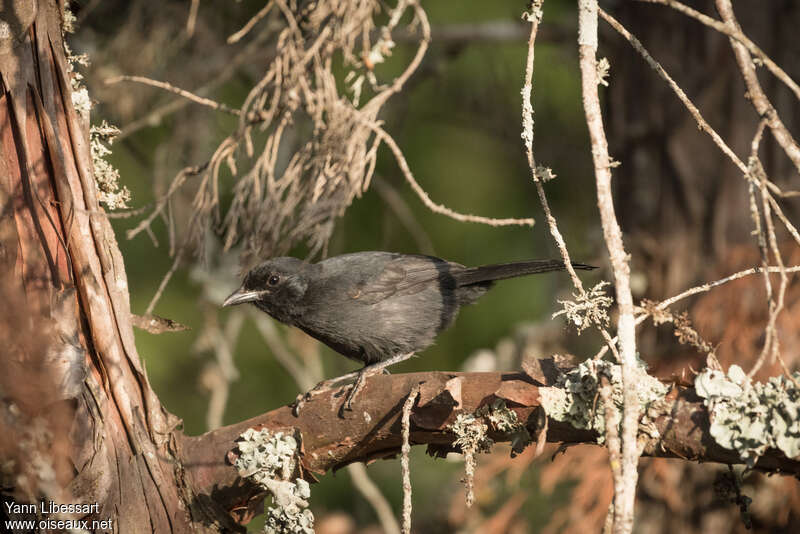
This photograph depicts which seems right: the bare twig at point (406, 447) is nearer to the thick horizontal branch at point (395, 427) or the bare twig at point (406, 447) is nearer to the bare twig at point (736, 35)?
the thick horizontal branch at point (395, 427)

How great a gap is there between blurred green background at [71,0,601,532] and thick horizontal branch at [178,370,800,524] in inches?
87.3

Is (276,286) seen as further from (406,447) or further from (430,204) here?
(406,447)

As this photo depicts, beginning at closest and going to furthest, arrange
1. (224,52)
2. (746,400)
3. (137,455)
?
(746,400), (137,455), (224,52)

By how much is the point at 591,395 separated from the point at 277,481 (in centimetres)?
112

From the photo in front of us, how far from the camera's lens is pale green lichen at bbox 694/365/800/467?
2.21m

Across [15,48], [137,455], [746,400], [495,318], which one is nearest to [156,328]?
[137,455]

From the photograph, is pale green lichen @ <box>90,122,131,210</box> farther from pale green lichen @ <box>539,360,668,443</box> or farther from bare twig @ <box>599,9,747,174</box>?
bare twig @ <box>599,9,747,174</box>

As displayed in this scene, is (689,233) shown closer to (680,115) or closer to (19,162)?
(680,115)

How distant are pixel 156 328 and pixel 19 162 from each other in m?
0.76

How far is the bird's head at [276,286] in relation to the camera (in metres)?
4.70

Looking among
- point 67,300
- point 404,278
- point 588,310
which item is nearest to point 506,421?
point 588,310

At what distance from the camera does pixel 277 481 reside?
2734 mm

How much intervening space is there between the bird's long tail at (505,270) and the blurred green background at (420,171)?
0.30 metres

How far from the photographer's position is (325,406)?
2.93 metres
